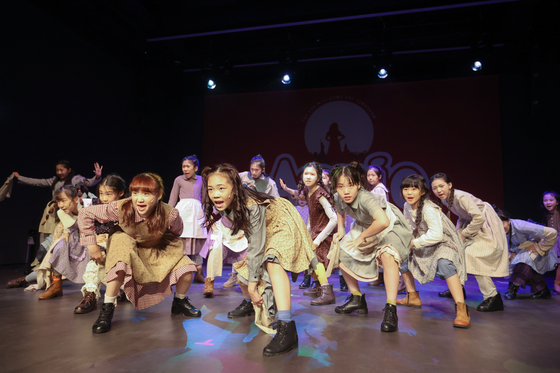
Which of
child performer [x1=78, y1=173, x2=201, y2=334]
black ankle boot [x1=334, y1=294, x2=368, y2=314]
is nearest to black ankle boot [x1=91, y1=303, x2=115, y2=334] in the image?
child performer [x1=78, y1=173, x2=201, y2=334]

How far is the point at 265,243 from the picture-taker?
6.41 feet

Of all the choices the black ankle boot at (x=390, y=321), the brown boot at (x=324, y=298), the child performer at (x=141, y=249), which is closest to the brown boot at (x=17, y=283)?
the child performer at (x=141, y=249)

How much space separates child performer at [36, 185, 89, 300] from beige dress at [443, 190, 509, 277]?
3.15 meters

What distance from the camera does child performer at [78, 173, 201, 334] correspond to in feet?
7.16

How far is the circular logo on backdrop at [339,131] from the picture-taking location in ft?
22.3

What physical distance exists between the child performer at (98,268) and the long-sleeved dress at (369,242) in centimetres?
162

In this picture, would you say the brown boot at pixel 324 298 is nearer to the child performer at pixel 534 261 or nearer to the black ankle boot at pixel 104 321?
the black ankle boot at pixel 104 321

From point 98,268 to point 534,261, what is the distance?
155 inches

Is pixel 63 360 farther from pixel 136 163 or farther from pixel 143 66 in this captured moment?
pixel 143 66

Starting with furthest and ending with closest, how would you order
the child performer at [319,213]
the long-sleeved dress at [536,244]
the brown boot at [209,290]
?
1. the long-sleeved dress at [536,244]
2. the child performer at [319,213]
3. the brown boot at [209,290]

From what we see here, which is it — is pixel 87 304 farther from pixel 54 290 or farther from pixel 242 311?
pixel 242 311

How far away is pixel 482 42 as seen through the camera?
5.66 meters

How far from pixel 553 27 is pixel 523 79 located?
0.98 meters

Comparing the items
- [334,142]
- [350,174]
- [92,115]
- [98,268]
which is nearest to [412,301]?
[350,174]
